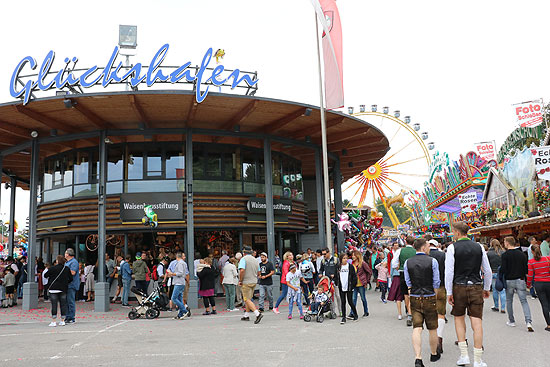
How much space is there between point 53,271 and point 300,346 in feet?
23.0

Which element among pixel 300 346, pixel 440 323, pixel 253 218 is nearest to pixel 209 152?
pixel 253 218

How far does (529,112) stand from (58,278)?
144ft

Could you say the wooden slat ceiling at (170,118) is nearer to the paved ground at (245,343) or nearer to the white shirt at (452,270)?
the paved ground at (245,343)

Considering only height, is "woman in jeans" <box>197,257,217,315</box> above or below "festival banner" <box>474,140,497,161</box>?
below

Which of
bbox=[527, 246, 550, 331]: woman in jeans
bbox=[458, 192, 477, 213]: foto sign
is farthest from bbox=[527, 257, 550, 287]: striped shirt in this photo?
bbox=[458, 192, 477, 213]: foto sign

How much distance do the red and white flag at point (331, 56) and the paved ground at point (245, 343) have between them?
644cm

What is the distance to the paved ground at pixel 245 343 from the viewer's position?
7.40 m

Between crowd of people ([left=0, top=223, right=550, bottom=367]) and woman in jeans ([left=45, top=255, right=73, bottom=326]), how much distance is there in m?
0.02

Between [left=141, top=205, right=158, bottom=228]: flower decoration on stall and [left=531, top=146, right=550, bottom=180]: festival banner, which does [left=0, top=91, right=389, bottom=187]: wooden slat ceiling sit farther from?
[left=531, top=146, right=550, bottom=180]: festival banner

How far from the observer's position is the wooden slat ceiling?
49.5 ft

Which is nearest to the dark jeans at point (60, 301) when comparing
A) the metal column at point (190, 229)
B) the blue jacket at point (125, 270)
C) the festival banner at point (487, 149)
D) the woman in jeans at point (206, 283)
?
the woman in jeans at point (206, 283)

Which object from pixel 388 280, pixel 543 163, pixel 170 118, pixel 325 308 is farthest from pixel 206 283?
pixel 543 163

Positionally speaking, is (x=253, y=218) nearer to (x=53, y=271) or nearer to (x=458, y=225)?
(x=53, y=271)

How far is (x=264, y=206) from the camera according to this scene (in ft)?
63.6
